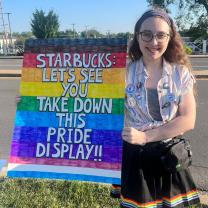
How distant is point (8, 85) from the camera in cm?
1269

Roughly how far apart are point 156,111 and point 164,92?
0.39 feet

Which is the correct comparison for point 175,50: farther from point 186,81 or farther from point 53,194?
point 53,194

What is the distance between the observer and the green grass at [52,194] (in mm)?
3494

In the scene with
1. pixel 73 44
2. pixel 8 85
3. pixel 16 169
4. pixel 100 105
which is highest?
pixel 73 44

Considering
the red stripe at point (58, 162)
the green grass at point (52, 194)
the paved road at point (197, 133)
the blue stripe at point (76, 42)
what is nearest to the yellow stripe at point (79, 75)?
the blue stripe at point (76, 42)

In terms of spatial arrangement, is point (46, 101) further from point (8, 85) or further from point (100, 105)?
point (8, 85)

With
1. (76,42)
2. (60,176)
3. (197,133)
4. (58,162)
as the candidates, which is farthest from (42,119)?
(197,133)

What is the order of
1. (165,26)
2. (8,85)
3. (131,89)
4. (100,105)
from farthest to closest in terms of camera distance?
(8,85) < (100,105) < (131,89) < (165,26)

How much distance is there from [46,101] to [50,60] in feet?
0.96

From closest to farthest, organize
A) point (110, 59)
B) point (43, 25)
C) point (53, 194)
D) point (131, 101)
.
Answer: point (131, 101) → point (110, 59) → point (53, 194) → point (43, 25)

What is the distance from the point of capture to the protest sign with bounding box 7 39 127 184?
2.91 m

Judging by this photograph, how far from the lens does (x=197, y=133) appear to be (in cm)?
625

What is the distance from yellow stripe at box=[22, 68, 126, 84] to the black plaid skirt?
19.7 inches

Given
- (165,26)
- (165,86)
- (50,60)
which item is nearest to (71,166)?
(50,60)
